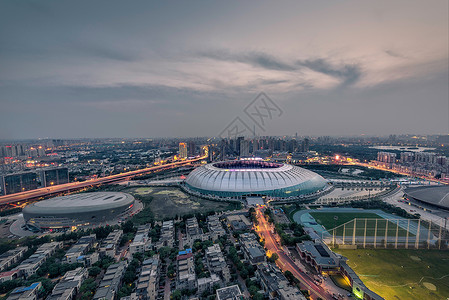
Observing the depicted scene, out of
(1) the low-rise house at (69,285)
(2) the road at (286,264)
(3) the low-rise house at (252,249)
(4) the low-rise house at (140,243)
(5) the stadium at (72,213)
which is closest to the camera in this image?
(1) the low-rise house at (69,285)

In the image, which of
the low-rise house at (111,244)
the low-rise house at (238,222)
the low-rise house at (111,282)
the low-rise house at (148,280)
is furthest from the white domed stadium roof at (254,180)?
the low-rise house at (111,282)

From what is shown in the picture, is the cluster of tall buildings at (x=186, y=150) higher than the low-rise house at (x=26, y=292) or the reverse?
higher

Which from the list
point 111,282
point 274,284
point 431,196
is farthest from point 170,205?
point 431,196

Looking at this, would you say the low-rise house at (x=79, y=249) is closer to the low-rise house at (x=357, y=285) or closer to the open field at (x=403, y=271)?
the low-rise house at (x=357, y=285)

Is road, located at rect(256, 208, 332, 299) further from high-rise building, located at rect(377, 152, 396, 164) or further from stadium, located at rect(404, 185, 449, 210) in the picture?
high-rise building, located at rect(377, 152, 396, 164)

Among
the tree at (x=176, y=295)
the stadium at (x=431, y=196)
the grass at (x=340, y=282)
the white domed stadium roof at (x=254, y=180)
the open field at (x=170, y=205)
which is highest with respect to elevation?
the white domed stadium roof at (x=254, y=180)

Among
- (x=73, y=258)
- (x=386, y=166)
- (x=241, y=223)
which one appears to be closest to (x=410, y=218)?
(x=241, y=223)

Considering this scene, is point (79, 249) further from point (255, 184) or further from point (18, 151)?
point (18, 151)
